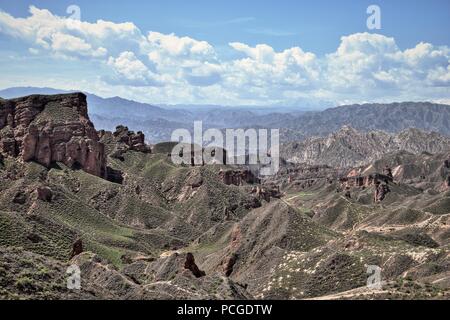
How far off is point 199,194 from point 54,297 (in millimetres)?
115302

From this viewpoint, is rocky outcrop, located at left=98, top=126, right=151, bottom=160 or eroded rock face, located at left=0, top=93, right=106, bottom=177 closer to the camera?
eroded rock face, located at left=0, top=93, right=106, bottom=177

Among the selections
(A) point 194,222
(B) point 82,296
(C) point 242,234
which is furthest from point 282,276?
(A) point 194,222

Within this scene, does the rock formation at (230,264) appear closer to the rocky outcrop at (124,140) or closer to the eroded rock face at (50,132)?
the eroded rock face at (50,132)

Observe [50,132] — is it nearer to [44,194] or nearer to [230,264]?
[44,194]

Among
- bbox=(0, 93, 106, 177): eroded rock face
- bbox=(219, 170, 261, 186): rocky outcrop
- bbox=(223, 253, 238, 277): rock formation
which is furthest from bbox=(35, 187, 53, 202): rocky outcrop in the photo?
bbox=(219, 170, 261, 186): rocky outcrop

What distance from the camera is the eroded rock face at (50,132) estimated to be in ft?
446

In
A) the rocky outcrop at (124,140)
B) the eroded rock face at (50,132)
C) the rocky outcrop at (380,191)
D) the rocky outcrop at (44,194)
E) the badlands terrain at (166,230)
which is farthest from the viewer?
the rocky outcrop at (380,191)

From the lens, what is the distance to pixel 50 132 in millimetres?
138000

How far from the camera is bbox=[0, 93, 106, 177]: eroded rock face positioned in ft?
446

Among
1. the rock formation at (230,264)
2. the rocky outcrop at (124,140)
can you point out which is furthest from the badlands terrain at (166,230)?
the rocky outcrop at (124,140)

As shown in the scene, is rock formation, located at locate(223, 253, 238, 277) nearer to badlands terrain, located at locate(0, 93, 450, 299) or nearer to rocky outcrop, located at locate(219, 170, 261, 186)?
badlands terrain, located at locate(0, 93, 450, 299)

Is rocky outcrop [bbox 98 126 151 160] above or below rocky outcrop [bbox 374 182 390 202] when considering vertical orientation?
above
